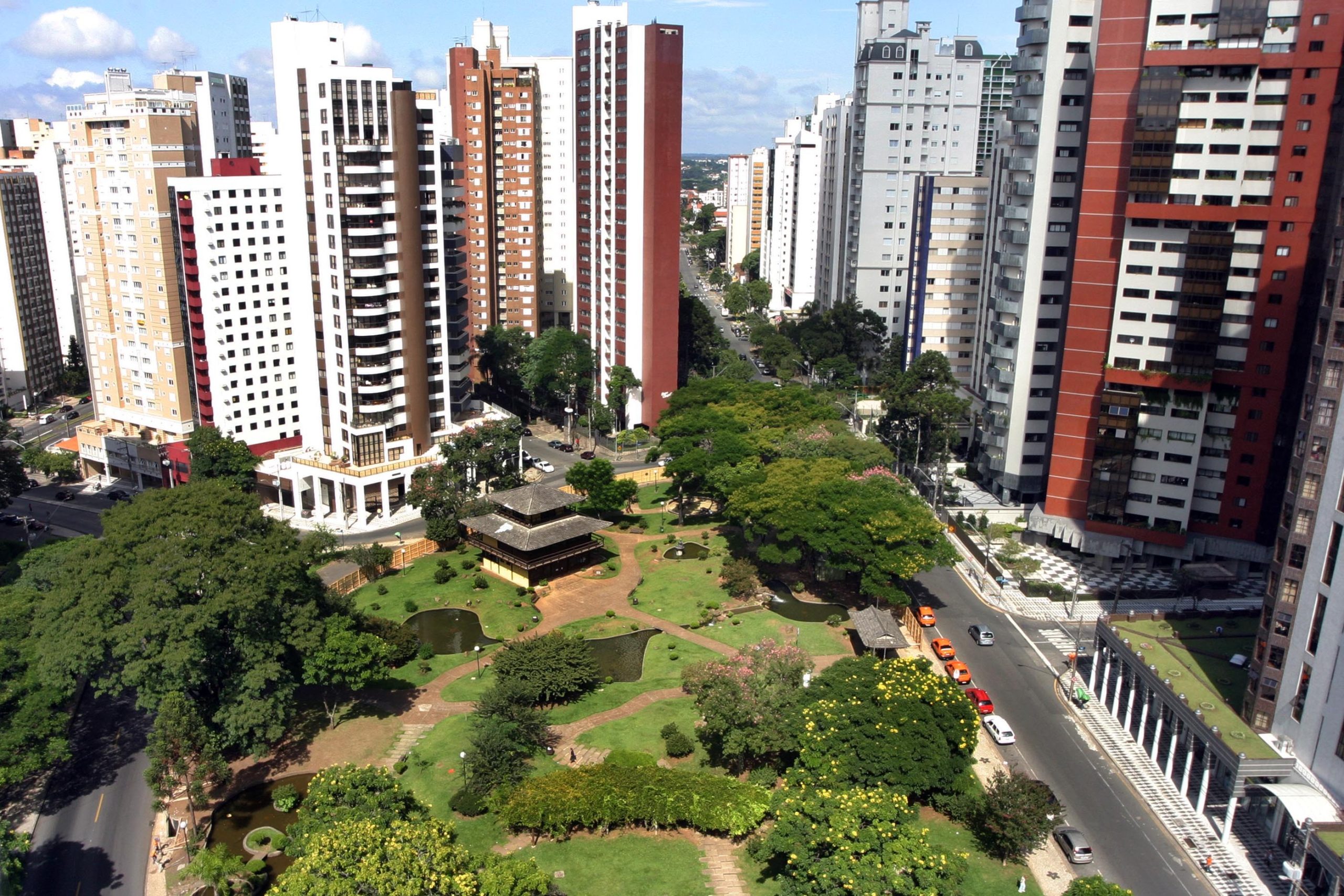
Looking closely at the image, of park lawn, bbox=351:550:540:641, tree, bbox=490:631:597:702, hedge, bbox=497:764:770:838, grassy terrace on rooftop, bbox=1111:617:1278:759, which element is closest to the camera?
hedge, bbox=497:764:770:838

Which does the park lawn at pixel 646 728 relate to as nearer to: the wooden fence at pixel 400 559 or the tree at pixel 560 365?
the wooden fence at pixel 400 559

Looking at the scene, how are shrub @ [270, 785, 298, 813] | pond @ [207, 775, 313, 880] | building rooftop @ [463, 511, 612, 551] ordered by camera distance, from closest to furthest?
1. pond @ [207, 775, 313, 880]
2. shrub @ [270, 785, 298, 813]
3. building rooftop @ [463, 511, 612, 551]

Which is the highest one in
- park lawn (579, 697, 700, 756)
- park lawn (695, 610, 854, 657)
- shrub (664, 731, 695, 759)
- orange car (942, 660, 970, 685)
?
orange car (942, 660, 970, 685)

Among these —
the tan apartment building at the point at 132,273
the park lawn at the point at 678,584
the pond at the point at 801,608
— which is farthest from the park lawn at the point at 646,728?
the tan apartment building at the point at 132,273

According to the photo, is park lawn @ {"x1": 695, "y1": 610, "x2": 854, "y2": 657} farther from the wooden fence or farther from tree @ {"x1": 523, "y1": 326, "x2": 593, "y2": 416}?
tree @ {"x1": 523, "y1": 326, "x2": 593, "y2": 416}

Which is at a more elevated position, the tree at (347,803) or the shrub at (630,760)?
the tree at (347,803)

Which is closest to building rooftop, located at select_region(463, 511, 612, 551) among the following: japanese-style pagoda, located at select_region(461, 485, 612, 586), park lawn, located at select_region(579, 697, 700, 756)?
japanese-style pagoda, located at select_region(461, 485, 612, 586)

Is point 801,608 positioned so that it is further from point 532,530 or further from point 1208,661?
point 1208,661
